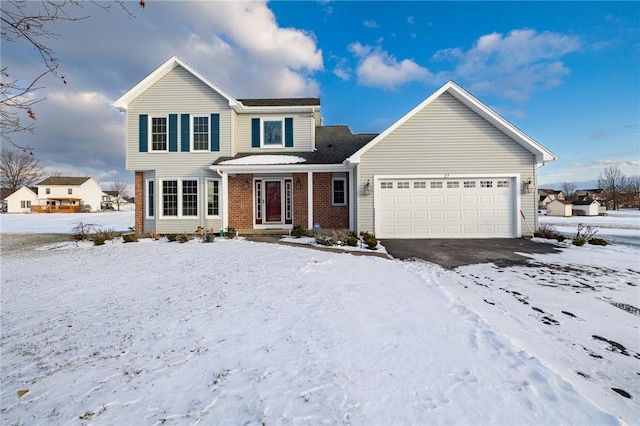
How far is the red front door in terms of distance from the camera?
45.5ft

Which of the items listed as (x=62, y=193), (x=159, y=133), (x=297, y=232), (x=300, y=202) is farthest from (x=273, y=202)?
(x=62, y=193)

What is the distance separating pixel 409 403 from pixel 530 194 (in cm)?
1241

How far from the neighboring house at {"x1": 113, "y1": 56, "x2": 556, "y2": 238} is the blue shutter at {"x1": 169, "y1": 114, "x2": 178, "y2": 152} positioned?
0.05m

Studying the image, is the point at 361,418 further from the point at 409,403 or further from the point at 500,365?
the point at 500,365

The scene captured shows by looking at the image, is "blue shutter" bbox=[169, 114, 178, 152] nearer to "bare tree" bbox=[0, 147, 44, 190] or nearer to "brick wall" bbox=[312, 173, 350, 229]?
"brick wall" bbox=[312, 173, 350, 229]

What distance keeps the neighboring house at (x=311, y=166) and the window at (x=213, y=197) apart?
0.15 ft

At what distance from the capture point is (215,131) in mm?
13352

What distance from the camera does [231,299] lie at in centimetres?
493

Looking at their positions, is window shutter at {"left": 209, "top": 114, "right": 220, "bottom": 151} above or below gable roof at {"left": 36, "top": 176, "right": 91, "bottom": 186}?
below

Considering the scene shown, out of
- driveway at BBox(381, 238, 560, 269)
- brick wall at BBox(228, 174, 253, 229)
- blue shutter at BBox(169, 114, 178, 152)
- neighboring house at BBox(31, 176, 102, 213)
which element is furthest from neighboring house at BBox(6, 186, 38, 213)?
driveway at BBox(381, 238, 560, 269)

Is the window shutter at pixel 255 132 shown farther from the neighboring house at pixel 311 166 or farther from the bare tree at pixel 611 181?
the bare tree at pixel 611 181

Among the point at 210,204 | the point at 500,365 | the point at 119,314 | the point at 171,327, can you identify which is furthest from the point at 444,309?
the point at 210,204

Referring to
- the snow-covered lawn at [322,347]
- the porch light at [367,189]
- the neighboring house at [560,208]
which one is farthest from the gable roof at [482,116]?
the neighboring house at [560,208]

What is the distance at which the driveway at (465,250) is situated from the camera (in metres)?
8.02
